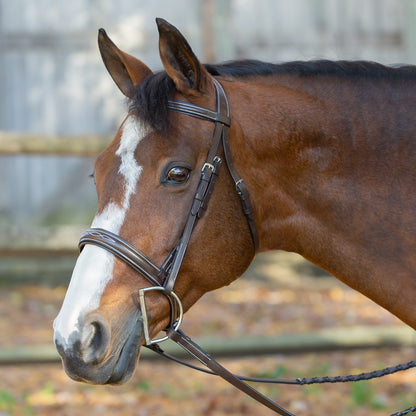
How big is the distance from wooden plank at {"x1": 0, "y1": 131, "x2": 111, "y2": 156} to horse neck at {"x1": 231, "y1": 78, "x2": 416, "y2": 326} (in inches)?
92.9

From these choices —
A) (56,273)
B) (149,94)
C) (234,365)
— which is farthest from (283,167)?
(56,273)

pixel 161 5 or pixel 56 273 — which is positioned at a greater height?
pixel 161 5

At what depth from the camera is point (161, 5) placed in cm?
682

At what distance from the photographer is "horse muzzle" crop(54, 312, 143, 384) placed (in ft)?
5.60

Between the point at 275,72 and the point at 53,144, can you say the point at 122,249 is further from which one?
the point at 53,144

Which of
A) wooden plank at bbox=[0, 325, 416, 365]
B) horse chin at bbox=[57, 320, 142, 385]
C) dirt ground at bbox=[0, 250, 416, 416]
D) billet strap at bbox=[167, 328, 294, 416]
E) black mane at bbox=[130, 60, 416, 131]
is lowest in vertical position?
dirt ground at bbox=[0, 250, 416, 416]

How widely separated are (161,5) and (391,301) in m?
5.81

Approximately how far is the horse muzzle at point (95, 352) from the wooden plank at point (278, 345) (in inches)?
86.6

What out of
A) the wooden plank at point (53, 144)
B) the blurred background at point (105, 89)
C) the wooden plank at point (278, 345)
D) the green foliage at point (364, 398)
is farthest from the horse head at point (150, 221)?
the blurred background at point (105, 89)

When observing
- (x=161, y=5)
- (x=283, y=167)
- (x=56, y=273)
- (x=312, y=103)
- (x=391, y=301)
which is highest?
(x=161, y=5)

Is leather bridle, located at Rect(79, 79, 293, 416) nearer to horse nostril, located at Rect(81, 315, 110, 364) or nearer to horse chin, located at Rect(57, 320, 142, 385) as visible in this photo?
horse chin, located at Rect(57, 320, 142, 385)

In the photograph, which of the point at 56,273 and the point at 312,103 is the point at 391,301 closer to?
the point at 312,103

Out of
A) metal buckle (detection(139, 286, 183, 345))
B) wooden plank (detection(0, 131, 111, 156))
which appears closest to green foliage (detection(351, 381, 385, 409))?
metal buckle (detection(139, 286, 183, 345))

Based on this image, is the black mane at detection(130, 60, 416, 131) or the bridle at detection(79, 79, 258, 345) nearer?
the bridle at detection(79, 79, 258, 345)
